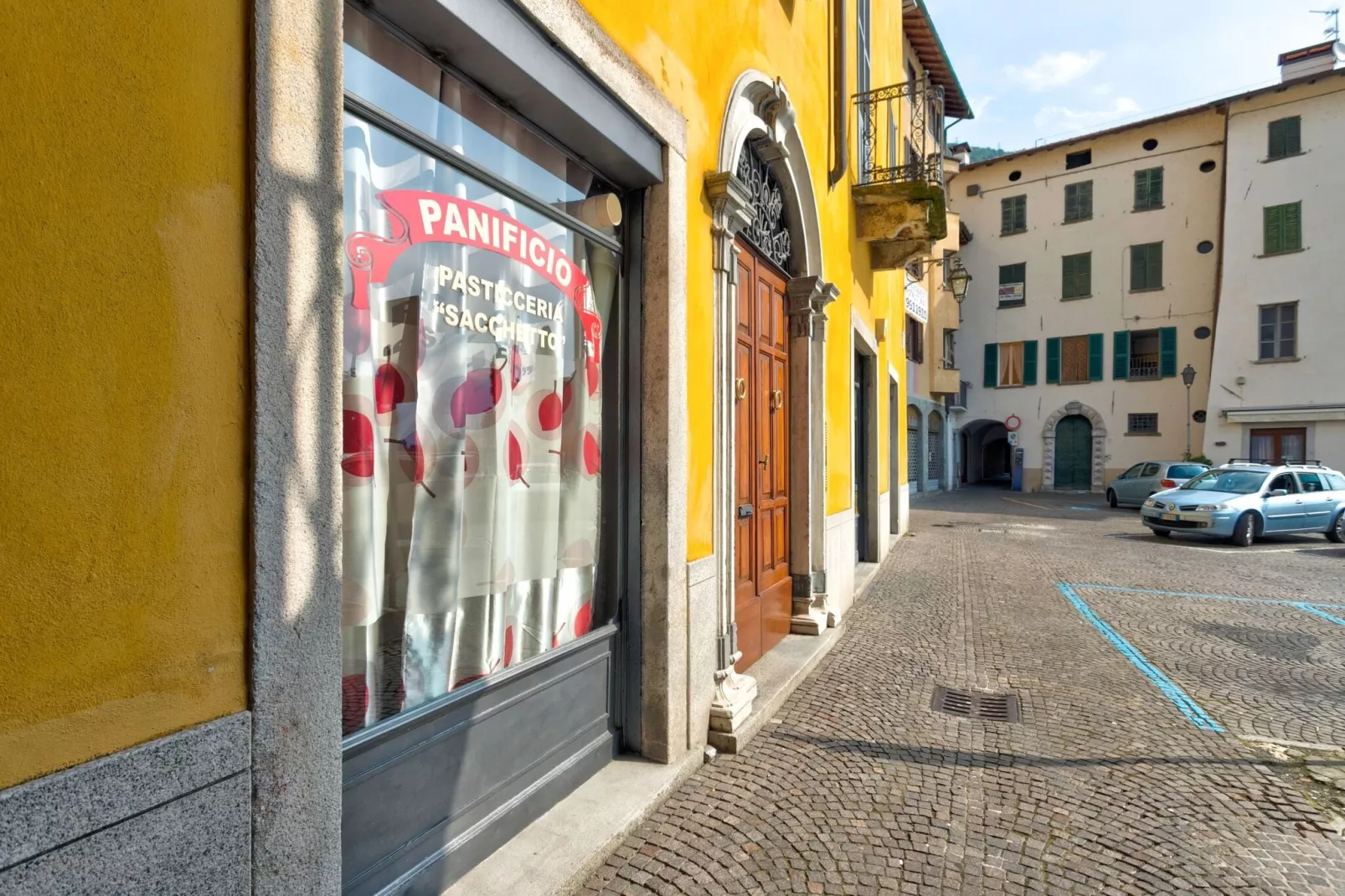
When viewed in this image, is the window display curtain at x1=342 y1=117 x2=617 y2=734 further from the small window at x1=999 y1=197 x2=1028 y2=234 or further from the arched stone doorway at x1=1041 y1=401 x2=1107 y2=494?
the small window at x1=999 y1=197 x2=1028 y2=234

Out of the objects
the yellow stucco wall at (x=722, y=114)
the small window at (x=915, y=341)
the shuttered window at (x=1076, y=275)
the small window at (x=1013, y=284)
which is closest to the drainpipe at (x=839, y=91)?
the yellow stucco wall at (x=722, y=114)

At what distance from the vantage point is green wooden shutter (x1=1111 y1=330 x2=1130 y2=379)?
88.4ft

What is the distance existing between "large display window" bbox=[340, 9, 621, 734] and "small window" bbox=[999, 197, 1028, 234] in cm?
3040

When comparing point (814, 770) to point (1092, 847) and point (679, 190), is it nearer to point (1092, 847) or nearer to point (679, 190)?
point (1092, 847)

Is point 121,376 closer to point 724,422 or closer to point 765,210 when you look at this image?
point 724,422

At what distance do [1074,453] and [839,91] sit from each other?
2542 cm

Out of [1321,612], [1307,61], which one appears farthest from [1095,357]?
[1321,612]

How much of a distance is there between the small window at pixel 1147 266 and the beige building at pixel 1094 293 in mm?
40

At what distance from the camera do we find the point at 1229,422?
24.1m

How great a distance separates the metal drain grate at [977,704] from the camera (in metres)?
4.51

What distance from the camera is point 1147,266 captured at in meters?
26.6

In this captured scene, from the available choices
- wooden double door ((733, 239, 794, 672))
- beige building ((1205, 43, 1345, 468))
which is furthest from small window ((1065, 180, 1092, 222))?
wooden double door ((733, 239, 794, 672))

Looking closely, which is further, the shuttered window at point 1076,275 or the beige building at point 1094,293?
the shuttered window at point 1076,275

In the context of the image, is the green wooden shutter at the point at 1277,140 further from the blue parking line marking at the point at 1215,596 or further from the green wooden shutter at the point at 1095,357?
the blue parking line marking at the point at 1215,596
